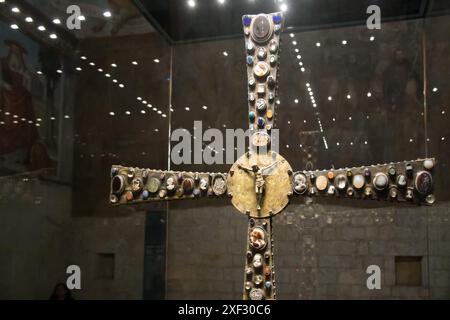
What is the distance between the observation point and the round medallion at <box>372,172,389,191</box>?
11.4ft

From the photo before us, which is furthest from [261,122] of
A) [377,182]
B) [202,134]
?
[202,134]

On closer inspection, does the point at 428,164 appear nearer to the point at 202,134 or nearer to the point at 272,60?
the point at 272,60

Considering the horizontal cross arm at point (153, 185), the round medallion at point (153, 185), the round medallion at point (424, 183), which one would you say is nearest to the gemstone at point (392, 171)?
the round medallion at point (424, 183)

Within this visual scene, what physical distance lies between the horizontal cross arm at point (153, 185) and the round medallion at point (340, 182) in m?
0.89

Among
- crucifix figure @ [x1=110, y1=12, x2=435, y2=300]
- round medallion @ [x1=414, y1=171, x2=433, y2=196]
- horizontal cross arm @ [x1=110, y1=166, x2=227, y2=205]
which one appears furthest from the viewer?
horizontal cross arm @ [x1=110, y1=166, x2=227, y2=205]

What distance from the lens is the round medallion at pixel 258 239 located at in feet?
12.4

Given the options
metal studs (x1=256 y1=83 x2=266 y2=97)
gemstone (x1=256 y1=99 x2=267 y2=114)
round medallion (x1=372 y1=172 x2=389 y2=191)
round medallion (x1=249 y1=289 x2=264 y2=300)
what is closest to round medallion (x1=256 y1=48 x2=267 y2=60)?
metal studs (x1=256 y1=83 x2=266 y2=97)

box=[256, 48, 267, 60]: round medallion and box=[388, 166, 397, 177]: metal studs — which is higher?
box=[256, 48, 267, 60]: round medallion

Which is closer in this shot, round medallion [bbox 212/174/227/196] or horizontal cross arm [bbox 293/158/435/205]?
horizontal cross arm [bbox 293/158/435/205]

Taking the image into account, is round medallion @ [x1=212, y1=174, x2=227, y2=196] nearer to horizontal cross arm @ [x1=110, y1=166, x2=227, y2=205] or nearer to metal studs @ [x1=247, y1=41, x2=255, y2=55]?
horizontal cross arm @ [x1=110, y1=166, x2=227, y2=205]

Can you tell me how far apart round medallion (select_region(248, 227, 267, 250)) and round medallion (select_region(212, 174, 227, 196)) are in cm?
35

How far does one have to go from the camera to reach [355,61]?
4.93 m

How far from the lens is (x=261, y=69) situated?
153 inches

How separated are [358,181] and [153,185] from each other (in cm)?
143
